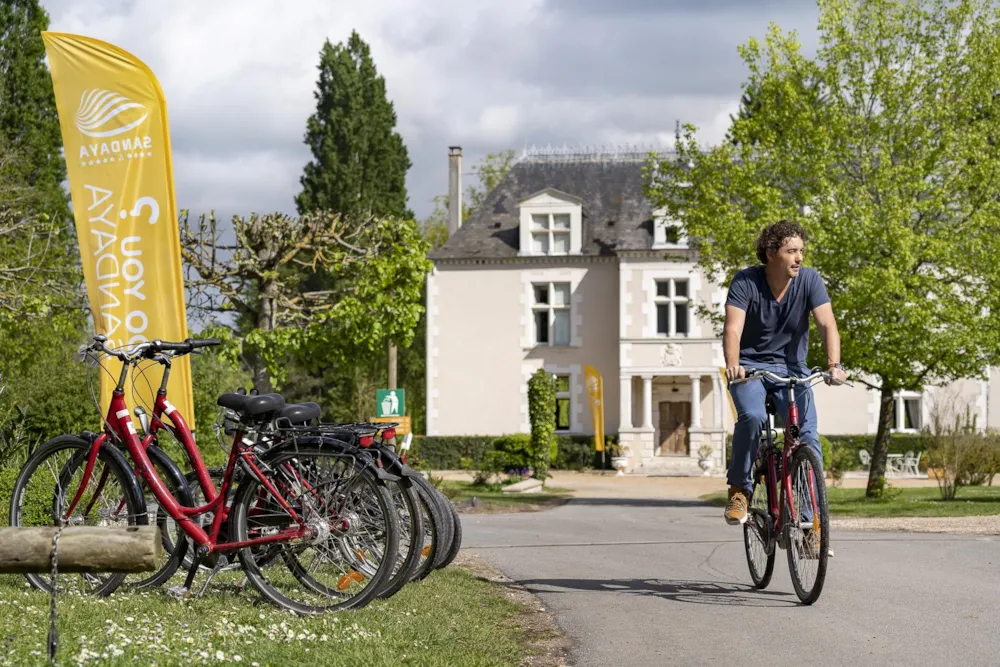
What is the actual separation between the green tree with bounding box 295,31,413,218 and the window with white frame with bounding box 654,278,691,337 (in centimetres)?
1215

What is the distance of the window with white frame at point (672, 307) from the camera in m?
41.0

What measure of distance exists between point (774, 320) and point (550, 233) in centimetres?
3557

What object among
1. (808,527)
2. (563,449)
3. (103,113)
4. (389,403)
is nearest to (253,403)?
(808,527)

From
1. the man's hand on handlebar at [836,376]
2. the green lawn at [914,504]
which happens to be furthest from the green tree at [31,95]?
the man's hand on handlebar at [836,376]

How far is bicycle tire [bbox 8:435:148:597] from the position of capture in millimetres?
6477

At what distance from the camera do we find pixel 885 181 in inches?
762

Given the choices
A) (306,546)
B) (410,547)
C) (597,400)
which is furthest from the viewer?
(597,400)

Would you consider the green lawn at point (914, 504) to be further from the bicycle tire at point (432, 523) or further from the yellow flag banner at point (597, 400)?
the yellow flag banner at point (597, 400)

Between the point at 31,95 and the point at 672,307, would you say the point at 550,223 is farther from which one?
the point at 31,95

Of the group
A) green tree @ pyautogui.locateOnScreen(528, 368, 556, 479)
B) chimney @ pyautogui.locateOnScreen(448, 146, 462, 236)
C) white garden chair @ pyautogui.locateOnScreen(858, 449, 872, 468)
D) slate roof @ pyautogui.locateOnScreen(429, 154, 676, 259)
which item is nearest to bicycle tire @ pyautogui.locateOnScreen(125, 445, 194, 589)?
green tree @ pyautogui.locateOnScreen(528, 368, 556, 479)

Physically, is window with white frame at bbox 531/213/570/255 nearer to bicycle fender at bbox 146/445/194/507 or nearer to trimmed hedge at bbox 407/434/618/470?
trimmed hedge at bbox 407/434/618/470

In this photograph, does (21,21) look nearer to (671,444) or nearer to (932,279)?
(671,444)

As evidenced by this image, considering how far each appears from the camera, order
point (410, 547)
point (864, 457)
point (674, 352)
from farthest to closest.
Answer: point (674, 352) < point (864, 457) < point (410, 547)

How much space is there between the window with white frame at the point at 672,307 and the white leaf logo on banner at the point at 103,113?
3075cm
